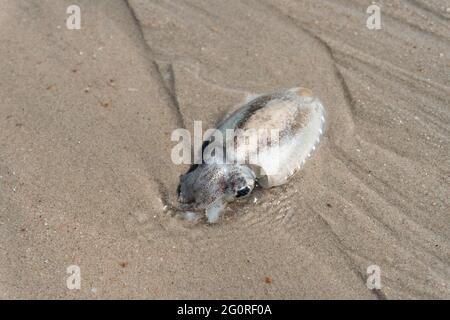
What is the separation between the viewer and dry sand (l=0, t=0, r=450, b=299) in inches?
147

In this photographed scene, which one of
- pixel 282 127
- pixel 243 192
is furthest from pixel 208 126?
pixel 243 192

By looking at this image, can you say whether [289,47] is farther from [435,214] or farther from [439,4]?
[435,214]

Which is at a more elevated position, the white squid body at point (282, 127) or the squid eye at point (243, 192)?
the white squid body at point (282, 127)

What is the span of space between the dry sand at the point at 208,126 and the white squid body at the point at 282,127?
0.47 ft

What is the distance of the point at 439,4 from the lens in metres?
5.60

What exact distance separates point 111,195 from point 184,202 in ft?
1.84

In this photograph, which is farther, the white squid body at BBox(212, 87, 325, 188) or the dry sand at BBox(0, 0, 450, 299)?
the white squid body at BBox(212, 87, 325, 188)

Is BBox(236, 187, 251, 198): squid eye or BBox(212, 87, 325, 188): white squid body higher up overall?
BBox(212, 87, 325, 188): white squid body

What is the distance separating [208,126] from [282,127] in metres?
0.69

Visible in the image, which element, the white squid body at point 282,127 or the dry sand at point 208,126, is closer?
the dry sand at point 208,126

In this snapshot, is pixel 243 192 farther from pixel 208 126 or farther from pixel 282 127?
pixel 208 126

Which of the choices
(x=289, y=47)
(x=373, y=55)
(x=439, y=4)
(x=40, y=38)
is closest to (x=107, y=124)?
(x=40, y=38)

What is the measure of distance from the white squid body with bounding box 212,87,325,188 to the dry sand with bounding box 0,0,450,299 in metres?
0.14

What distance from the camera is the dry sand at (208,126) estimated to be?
12.2 ft
